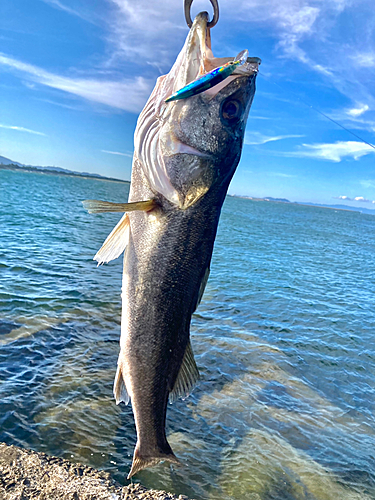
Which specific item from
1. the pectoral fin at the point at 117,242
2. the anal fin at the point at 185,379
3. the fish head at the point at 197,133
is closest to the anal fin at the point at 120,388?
the anal fin at the point at 185,379

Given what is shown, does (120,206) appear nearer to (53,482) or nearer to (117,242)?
(117,242)

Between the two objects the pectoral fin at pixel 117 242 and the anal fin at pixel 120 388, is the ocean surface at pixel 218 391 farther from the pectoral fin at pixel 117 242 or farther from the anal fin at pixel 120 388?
the pectoral fin at pixel 117 242

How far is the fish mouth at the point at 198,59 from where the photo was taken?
8.45 ft

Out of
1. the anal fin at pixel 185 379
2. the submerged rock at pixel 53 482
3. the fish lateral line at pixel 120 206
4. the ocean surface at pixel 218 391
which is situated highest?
the fish lateral line at pixel 120 206

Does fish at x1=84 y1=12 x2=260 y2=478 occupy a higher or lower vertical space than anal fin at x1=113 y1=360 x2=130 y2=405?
higher

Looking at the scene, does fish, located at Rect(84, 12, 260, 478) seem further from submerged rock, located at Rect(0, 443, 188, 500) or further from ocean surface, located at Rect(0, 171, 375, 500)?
ocean surface, located at Rect(0, 171, 375, 500)

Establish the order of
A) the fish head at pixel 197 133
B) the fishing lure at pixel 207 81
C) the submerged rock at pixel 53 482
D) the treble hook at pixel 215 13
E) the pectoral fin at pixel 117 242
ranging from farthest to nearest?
the submerged rock at pixel 53 482
the pectoral fin at pixel 117 242
the fish head at pixel 197 133
the treble hook at pixel 215 13
the fishing lure at pixel 207 81

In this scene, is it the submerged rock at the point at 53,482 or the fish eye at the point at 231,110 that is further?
the submerged rock at the point at 53,482

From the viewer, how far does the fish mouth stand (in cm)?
258

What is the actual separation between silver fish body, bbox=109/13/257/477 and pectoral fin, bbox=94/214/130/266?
49 millimetres

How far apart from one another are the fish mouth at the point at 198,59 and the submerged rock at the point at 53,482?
398cm

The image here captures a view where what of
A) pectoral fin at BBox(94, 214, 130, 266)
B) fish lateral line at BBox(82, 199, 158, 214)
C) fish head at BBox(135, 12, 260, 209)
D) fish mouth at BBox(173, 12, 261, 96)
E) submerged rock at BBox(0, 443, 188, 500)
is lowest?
submerged rock at BBox(0, 443, 188, 500)

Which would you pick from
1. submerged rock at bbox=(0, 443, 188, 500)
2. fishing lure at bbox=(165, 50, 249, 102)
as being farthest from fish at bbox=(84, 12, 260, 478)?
submerged rock at bbox=(0, 443, 188, 500)

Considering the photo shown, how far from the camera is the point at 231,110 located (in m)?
2.72
